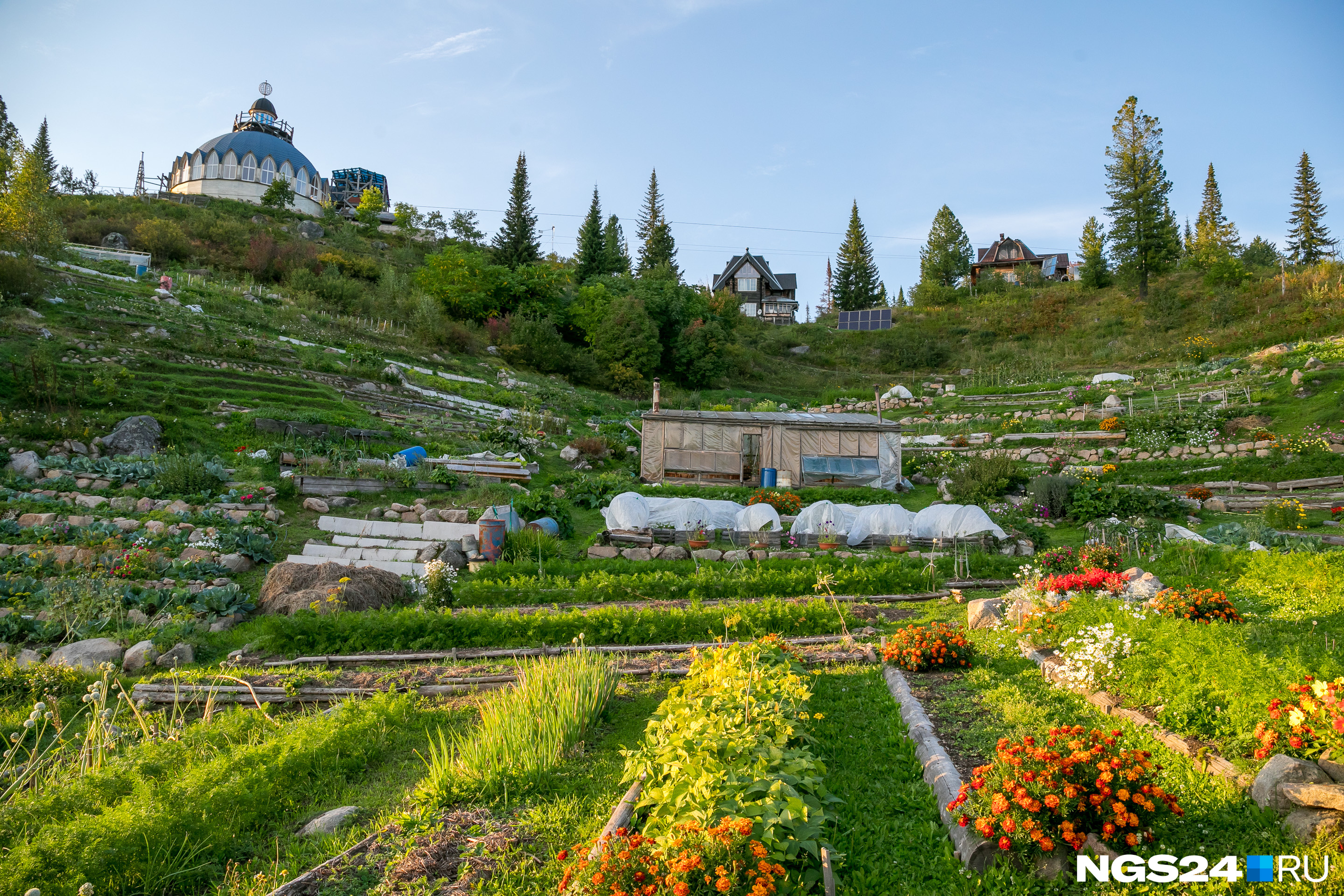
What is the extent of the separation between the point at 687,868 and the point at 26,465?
15.3 metres

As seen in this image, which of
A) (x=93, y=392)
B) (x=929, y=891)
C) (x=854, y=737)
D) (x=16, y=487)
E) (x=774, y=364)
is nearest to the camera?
(x=929, y=891)

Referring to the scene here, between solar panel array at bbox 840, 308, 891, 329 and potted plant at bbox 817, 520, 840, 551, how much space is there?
36322mm

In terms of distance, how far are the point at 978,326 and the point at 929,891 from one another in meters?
46.4

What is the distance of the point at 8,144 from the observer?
76.8ft

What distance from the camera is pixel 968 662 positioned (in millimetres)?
7508

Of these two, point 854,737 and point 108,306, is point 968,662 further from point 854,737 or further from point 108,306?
point 108,306

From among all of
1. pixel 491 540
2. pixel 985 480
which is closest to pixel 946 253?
pixel 985 480

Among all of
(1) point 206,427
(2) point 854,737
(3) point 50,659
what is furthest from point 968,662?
(1) point 206,427

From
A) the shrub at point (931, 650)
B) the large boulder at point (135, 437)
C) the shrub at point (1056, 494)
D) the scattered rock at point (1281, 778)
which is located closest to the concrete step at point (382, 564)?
the large boulder at point (135, 437)

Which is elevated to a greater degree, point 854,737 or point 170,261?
point 170,261

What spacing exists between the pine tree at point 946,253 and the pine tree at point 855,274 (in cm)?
398

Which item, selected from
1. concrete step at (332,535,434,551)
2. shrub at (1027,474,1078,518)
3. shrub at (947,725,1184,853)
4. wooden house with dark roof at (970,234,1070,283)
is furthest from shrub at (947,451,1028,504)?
wooden house with dark roof at (970,234,1070,283)

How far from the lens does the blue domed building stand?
2109 inches

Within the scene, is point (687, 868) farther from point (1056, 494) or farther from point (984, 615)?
point (1056, 494)
